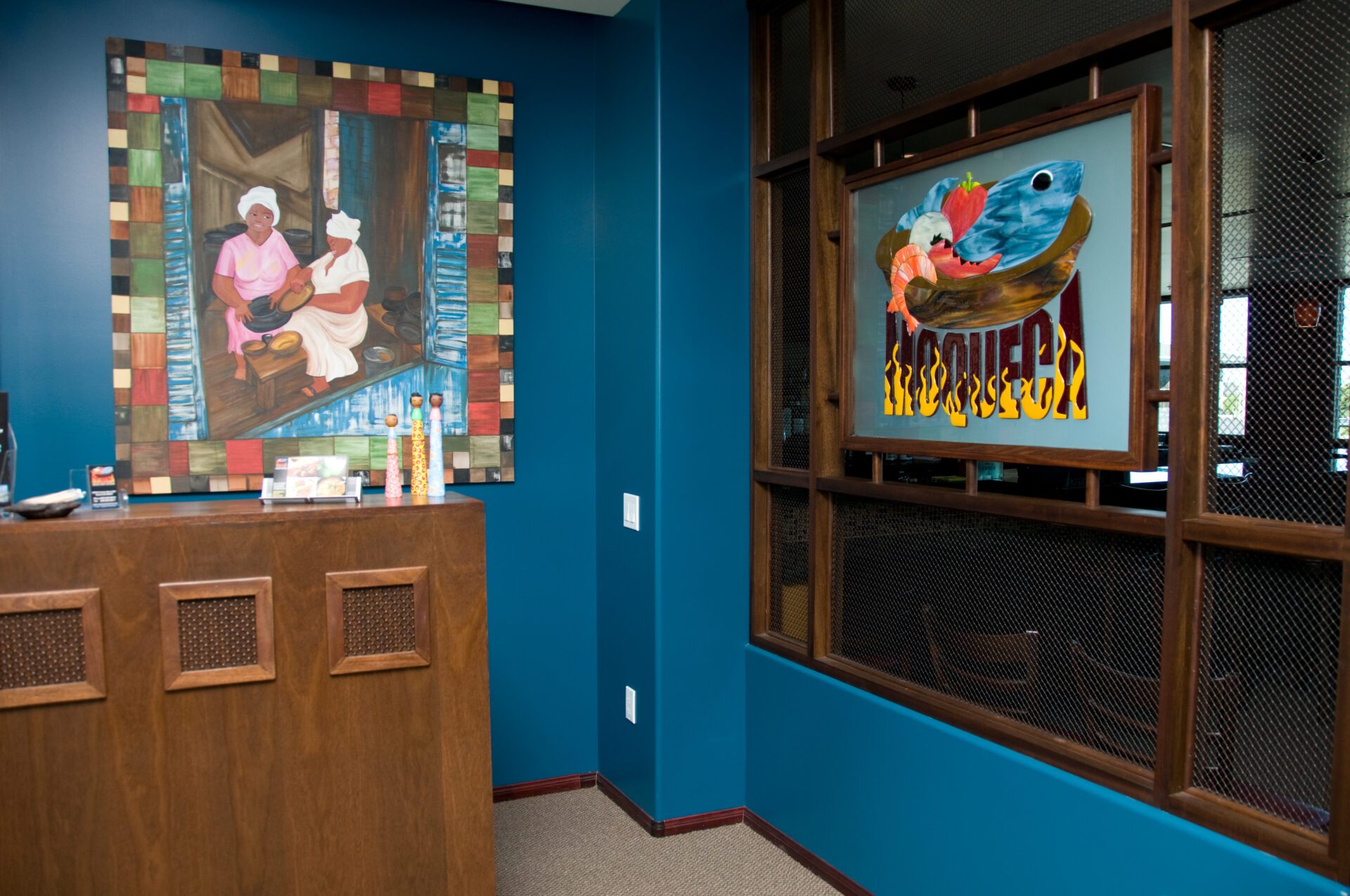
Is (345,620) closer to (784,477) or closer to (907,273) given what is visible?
(784,477)

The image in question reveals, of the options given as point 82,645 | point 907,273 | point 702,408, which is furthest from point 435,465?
point 907,273

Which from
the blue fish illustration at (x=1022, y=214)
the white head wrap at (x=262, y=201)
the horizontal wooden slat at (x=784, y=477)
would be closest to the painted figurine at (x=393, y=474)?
the white head wrap at (x=262, y=201)

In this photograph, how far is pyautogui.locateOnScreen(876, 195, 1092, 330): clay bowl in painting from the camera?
88.9 inches

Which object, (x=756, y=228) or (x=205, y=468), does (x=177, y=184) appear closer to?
(x=205, y=468)

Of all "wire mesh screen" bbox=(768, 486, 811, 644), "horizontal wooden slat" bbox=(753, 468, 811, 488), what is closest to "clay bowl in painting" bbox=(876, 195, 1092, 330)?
"horizontal wooden slat" bbox=(753, 468, 811, 488)

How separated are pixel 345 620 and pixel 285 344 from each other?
133 centimetres

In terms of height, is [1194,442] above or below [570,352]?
below

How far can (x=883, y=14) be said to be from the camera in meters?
2.87

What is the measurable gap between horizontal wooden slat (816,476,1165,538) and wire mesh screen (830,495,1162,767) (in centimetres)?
5

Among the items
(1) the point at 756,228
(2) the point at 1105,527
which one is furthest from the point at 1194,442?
(1) the point at 756,228

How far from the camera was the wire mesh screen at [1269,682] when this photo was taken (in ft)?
5.90

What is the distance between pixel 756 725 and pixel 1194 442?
201 cm

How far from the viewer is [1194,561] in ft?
6.53

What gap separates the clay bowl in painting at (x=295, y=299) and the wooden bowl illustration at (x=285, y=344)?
0.08 meters
